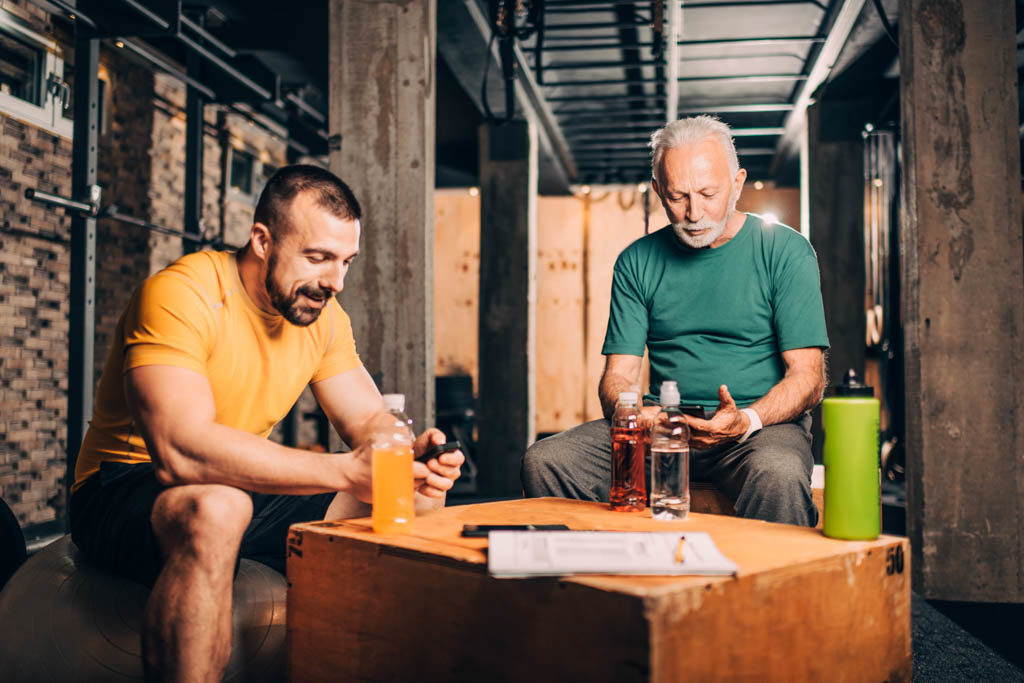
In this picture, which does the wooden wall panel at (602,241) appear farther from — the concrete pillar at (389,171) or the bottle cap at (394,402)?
the bottle cap at (394,402)

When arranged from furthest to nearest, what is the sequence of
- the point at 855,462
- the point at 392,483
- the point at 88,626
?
the point at 88,626
the point at 392,483
the point at 855,462

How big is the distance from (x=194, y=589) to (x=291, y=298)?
0.71 metres

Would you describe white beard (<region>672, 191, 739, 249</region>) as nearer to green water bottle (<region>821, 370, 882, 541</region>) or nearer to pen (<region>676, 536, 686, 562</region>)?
green water bottle (<region>821, 370, 882, 541</region>)

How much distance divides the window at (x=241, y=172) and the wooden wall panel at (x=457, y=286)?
2.00 meters

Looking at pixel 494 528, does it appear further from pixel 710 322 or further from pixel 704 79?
pixel 704 79

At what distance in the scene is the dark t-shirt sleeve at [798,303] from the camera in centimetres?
258

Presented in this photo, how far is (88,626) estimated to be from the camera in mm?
1935

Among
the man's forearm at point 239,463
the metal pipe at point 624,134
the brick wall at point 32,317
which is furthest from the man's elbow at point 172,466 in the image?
the metal pipe at point 624,134

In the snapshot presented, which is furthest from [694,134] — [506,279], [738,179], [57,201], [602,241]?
[602,241]

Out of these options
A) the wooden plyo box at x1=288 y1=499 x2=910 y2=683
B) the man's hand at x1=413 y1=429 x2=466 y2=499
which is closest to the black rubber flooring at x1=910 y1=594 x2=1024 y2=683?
the wooden plyo box at x1=288 y1=499 x2=910 y2=683

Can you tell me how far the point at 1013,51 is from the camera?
3223 millimetres

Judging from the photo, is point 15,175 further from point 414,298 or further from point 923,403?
point 923,403

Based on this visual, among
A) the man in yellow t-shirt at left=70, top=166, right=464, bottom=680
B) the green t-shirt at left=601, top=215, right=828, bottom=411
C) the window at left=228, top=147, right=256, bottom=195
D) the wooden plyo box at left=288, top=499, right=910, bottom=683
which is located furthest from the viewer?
the window at left=228, top=147, right=256, bottom=195

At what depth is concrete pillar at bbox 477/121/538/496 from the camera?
6961 mm
